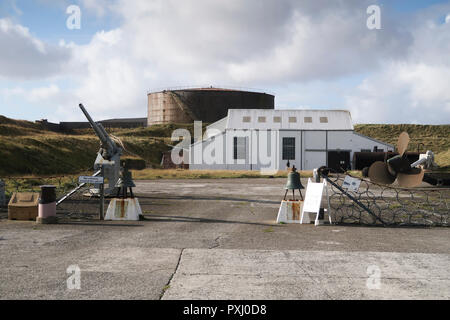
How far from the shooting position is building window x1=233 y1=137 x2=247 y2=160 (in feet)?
145

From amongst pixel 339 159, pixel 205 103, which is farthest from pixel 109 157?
pixel 205 103

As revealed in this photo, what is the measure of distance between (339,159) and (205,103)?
37679 millimetres

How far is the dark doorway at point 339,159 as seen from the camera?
44.5 metres

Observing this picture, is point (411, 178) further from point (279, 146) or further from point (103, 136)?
point (279, 146)

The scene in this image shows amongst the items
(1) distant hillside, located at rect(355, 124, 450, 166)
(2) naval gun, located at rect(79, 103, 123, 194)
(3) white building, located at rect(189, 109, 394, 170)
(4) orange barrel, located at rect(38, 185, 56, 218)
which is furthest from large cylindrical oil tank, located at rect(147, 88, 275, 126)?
(4) orange barrel, located at rect(38, 185, 56, 218)

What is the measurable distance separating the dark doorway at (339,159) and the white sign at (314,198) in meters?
32.3

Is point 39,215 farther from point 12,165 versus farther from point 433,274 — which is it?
point 12,165

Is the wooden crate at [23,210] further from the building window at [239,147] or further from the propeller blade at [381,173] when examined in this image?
the building window at [239,147]

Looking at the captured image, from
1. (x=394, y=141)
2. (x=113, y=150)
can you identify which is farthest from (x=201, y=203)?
(x=394, y=141)

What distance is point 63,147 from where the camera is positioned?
5484cm

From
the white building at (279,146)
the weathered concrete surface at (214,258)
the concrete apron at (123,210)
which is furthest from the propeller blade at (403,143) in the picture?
the white building at (279,146)

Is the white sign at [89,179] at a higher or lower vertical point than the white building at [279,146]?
lower

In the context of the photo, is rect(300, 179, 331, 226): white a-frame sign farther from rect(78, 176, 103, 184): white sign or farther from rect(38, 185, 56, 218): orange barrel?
rect(38, 185, 56, 218): orange barrel
